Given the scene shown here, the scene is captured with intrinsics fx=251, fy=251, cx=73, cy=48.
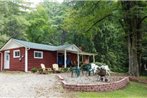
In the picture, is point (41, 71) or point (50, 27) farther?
point (50, 27)

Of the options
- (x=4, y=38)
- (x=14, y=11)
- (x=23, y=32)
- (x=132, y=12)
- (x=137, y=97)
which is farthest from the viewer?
(x=14, y=11)

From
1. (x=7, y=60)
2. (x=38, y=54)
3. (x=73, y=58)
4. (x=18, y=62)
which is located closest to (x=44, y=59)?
(x=38, y=54)

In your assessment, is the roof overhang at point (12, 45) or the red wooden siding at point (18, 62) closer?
the red wooden siding at point (18, 62)

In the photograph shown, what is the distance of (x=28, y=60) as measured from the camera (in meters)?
24.6

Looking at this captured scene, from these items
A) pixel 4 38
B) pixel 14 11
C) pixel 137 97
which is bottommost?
pixel 137 97

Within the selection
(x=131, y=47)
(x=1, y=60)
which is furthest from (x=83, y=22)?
(x=1, y=60)

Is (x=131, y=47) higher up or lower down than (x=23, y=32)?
lower down

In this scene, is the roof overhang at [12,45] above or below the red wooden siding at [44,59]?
above

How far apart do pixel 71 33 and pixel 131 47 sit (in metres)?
19.0

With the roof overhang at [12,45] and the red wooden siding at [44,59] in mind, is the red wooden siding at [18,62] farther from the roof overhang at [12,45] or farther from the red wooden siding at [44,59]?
the red wooden siding at [44,59]

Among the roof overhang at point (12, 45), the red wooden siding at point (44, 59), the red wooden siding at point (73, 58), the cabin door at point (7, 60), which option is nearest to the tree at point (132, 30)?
the red wooden siding at point (44, 59)

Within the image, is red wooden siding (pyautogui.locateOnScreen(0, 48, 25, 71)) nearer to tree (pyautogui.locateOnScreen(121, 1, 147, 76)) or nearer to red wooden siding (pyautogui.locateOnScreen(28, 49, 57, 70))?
red wooden siding (pyautogui.locateOnScreen(28, 49, 57, 70))

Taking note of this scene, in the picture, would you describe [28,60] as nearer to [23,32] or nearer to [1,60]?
[1,60]

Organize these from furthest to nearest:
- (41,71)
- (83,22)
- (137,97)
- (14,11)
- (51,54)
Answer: (14,11), (51,54), (83,22), (41,71), (137,97)
